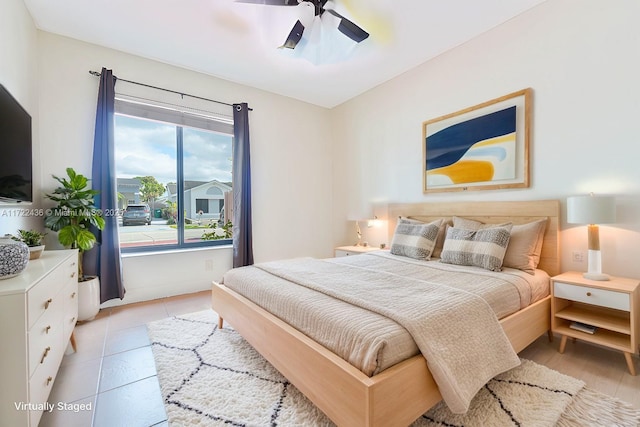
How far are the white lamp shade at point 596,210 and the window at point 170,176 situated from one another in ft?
12.6

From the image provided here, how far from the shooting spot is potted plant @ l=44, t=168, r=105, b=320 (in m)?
2.59

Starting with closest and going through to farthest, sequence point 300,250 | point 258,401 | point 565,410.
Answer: point 565,410 < point 258,401 < point 300,250

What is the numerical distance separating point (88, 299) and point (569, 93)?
472 centimetres

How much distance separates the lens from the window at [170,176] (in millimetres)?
3412

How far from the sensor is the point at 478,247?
8.06ft

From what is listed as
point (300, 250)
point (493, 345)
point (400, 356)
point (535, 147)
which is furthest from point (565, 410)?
point (300, 250)

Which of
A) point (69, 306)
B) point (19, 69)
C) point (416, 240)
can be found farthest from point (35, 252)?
point (416, 240)

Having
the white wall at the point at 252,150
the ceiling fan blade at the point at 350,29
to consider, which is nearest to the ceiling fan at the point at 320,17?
the ceiling fan blade at the point at 350,29

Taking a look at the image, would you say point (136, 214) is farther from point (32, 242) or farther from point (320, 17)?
point (320, 17)

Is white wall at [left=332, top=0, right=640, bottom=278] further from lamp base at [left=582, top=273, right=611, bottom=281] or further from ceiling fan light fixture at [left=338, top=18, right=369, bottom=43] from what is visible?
ceiling fan light fixture at [left=338, top=18, right=369, bottom=43]

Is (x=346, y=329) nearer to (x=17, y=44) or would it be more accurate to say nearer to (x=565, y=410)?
(x=565, y=410)

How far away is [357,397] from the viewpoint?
113 cm

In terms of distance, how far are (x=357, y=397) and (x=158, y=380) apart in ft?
4.68

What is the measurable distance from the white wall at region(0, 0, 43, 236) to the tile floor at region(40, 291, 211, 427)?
105 centimetres
